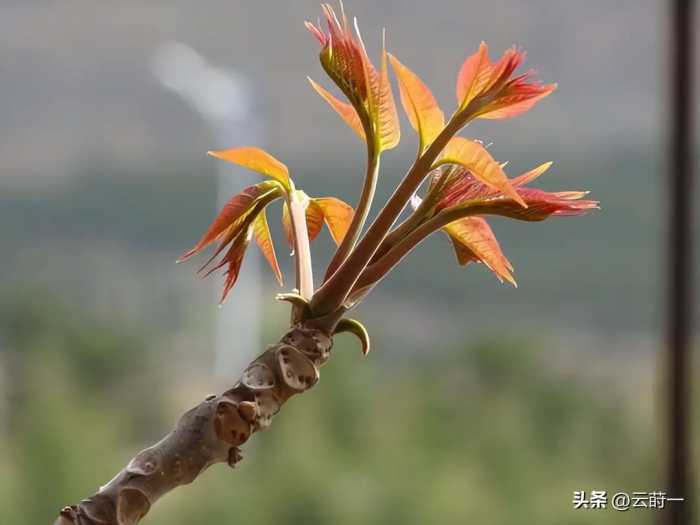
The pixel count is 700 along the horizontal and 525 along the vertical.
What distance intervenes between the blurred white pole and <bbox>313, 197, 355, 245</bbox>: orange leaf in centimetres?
176

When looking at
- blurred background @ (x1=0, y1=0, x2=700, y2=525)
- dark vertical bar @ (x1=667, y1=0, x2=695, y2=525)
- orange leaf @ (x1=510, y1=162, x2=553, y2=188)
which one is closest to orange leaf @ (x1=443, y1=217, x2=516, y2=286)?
orange leaf @ (x1=510, y1=162, x2=553, y2=188)

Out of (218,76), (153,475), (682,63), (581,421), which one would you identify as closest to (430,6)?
(218,76)

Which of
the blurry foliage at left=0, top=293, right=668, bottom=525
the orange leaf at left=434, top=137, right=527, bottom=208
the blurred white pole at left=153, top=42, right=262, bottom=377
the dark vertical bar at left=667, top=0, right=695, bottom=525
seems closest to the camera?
the orange leaf at left=434, top=137, right=527, bottom=208

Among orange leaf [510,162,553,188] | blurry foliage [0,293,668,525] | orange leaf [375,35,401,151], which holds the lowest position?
blurry foliage [0,293,668,525]

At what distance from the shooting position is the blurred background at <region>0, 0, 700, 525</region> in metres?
2.01

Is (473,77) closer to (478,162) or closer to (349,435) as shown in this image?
(478,162)

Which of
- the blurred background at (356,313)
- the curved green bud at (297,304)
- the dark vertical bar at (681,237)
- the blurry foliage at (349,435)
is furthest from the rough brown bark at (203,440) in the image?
the blurry foliage at (349,435)

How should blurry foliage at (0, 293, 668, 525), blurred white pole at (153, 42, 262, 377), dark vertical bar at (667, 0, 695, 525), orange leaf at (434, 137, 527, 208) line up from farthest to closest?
blurred white pole at (153, 42, 262, 377), blurry foliage at (0, 293, 668, 525), dark vertical bar at (667, 0, 695, 525), orange leaf at (434, 137, 527, 208)

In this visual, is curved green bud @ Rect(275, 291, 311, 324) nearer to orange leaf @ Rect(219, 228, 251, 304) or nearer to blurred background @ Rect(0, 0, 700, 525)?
orange leaf @ Rect(219, 228, 251, 304)

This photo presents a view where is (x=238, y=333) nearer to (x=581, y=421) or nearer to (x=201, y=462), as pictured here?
(x=581, y=421)

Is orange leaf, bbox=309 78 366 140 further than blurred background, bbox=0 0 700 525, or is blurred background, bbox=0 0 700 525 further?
blurred background, bbox=0 0 700 525

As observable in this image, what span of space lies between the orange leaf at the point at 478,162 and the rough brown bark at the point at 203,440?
0.05 metres

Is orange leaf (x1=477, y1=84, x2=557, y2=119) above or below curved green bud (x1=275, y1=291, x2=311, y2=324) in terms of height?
above

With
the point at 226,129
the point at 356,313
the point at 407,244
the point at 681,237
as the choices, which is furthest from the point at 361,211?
the point at 226,129
